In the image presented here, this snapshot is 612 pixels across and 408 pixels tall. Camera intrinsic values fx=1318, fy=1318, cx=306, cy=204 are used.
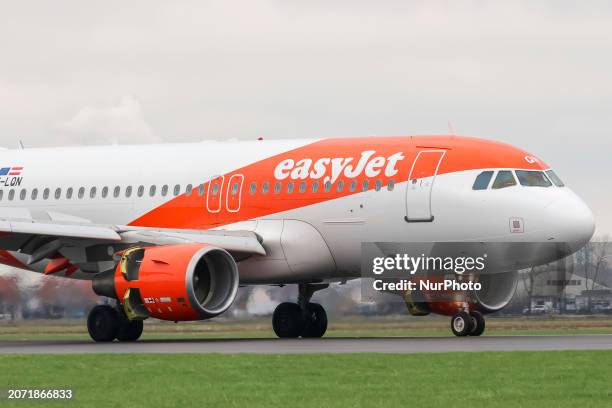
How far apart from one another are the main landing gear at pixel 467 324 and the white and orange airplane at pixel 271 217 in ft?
0.16

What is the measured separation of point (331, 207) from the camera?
31.0 meters

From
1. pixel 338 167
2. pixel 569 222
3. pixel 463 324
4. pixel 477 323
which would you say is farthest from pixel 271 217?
pixel 569 222

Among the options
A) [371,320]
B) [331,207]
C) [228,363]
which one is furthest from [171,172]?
[228,363]

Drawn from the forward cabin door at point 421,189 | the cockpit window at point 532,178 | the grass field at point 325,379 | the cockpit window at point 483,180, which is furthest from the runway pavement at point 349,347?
the cockpit window at point 532,178

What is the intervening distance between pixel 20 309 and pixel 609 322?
65.1 ft

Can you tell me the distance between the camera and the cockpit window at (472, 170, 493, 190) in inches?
1165

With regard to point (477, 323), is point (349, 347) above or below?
below

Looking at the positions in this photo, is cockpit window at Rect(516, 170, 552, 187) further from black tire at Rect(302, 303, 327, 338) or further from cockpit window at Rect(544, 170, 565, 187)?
black tire at Rect(302, 303, 327, 338)

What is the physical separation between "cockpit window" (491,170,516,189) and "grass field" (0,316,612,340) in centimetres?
790

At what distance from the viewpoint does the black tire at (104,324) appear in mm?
31625

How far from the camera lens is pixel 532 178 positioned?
97.6 feet

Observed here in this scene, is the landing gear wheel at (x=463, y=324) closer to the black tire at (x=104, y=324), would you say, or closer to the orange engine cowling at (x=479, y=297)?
the orange engine cowling at (x=479, y=297)

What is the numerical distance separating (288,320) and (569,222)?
9.17m

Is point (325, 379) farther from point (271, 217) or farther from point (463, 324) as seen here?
point (271, 217)
